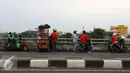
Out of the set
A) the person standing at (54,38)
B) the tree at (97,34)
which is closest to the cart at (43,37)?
the person standing at (54,38)

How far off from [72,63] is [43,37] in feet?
26.2

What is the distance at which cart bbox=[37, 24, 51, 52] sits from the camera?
1867cm

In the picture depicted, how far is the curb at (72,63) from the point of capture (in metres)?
11.0

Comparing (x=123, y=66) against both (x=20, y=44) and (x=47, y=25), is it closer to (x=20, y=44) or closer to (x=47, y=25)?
(x=47, y=25)

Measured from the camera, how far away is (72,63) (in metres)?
11.1

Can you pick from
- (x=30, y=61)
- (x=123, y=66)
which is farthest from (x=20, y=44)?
(x=123, y=66)

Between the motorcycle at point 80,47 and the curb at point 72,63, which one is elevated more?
the motorcycle at point 80,47

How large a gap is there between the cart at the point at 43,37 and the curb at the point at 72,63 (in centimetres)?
732

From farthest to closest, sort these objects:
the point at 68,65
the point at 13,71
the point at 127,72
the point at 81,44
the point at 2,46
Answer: the point at 2,46 < the point at 81,44 < the point at 68,65 < the point at 127,72 < the point at 13,71

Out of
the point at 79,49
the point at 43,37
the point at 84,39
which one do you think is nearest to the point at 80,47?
the point at 79,49

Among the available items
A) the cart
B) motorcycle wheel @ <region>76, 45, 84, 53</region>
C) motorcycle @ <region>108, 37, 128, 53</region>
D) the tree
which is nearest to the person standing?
the cart

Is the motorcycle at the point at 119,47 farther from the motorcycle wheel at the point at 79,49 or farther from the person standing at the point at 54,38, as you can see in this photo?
the person standing at the point at 54,38

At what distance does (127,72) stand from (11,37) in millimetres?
11121

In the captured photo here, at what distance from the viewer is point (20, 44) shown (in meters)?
19.4
